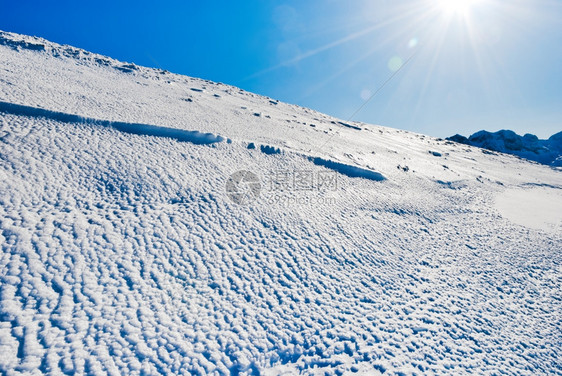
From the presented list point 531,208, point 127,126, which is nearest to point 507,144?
point 531,208

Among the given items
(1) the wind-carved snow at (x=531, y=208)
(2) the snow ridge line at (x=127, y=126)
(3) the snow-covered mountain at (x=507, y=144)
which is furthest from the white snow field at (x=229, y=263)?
(3) the snow-covered mountain at (x=507, y=144)

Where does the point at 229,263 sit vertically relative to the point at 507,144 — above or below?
below

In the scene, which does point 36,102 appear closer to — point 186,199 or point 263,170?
point 186,199

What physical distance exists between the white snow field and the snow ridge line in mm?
16

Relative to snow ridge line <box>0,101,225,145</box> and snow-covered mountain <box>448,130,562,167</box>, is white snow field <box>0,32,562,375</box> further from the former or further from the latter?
snow-covered mountain <box>448,130,562,167</box>

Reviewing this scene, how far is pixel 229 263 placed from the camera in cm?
173

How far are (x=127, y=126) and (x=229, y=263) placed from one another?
2129 mm

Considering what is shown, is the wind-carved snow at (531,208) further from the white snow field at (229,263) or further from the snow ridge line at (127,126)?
the snow ridge line at (127,126)

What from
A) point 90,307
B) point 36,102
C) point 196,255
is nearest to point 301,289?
point 196,255

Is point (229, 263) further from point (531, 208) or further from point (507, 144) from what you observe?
point (507, 144)

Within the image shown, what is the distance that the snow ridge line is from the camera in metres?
2.50

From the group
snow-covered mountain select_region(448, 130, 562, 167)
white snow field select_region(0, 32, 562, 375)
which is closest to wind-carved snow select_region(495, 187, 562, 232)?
white snow field select_region(0, 32, 562, 375)

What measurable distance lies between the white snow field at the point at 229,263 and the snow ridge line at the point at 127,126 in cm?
2

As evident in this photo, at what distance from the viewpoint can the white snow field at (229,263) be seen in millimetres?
1250
